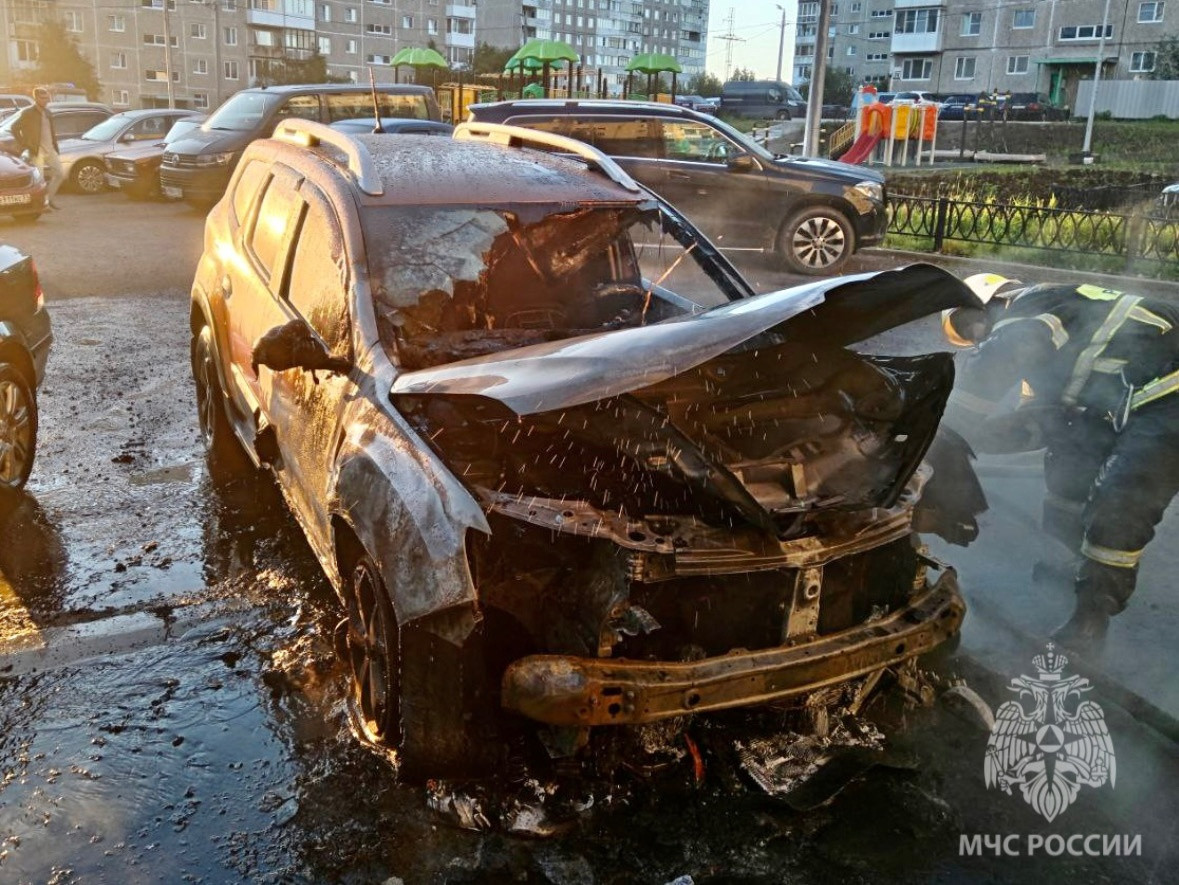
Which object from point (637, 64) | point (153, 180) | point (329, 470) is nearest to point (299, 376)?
point (329, 470)

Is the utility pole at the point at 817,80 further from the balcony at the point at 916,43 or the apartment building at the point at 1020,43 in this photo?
the balcony at the point at 916,43

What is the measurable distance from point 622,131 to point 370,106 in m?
6.20

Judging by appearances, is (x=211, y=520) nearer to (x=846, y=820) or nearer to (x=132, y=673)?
(x=132, y=673)

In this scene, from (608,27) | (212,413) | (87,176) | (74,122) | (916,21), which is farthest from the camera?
(608,27)

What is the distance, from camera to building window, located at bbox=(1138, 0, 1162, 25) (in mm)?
55344

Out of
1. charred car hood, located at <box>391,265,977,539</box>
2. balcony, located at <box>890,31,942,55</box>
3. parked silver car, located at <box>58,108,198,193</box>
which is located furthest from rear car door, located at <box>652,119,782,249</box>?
balcony, located at <box>890,31,942,55</box>

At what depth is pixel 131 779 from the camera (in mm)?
3223

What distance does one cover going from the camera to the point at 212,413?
586 cm

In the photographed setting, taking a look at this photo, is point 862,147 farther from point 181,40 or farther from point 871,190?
point 181,40

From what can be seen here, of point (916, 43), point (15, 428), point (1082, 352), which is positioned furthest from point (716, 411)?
point (916, 43)

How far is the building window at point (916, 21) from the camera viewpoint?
63.9 meters

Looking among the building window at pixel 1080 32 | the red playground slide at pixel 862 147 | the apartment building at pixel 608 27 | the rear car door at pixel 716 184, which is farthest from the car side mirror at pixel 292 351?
the apartment building at pixel 608 27

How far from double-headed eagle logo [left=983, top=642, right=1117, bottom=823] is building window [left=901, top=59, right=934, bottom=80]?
69451 millimetres

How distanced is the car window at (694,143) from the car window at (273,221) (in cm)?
811
